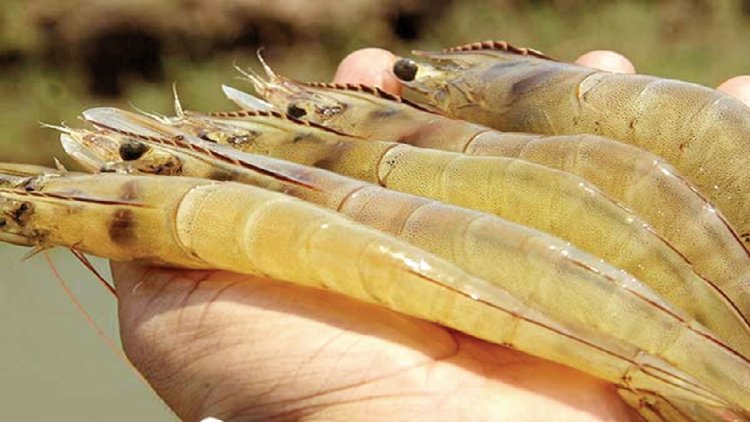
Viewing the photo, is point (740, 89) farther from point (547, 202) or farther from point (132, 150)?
point (132, 150)

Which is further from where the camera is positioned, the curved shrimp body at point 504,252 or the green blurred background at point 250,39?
the green blurred background at point 250,39

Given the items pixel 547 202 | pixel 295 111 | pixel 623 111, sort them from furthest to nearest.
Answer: pixel 295 111 → pixel 623 111 → pixel 547 202

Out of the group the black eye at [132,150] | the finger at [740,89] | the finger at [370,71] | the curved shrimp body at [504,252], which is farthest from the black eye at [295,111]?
the finger at [740,89]

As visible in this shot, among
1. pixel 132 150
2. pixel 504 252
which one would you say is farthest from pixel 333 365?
pixel 132 150

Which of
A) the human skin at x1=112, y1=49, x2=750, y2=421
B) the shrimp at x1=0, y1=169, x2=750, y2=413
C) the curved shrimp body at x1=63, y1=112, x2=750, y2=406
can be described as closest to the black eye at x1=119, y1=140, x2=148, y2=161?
the shrimp at x1=0, y1=169, x2=750, y2=413

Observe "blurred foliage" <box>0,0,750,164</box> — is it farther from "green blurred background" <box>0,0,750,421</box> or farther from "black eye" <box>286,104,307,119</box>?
"black eye" <box>286,104,307,119</box>

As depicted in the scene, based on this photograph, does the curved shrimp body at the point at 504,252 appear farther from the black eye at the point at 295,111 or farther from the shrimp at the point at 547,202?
the black eye at the point at 295,111
